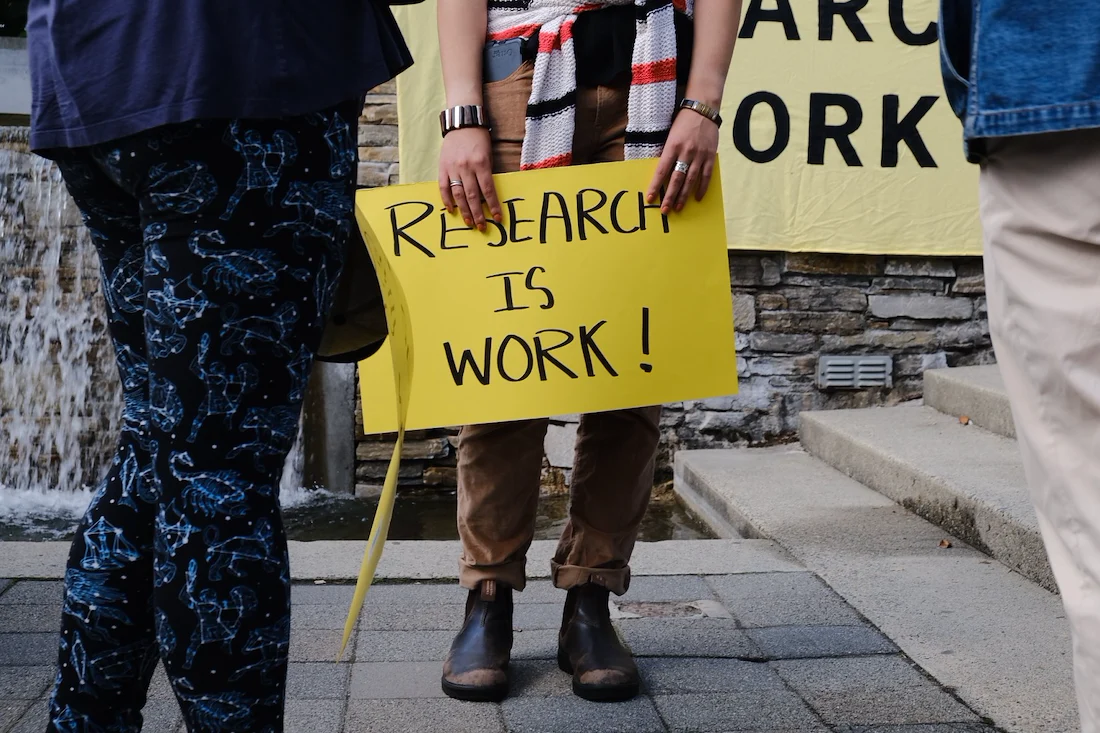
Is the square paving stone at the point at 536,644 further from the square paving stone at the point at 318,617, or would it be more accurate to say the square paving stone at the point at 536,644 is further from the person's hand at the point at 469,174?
the person's hand at the point at 469,174

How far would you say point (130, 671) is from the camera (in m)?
1.22

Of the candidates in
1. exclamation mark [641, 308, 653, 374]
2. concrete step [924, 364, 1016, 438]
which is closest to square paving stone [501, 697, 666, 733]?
exclamation mark [641, 308, 653, 374]

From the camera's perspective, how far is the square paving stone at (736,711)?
1.77 meters

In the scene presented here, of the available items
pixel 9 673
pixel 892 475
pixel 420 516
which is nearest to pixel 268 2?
pixel 9 673

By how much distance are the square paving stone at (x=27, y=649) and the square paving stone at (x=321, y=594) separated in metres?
0.49

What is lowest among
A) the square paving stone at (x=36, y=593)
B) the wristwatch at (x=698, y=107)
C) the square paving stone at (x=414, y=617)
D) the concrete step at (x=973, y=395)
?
the square paving stone at (x=414, y=617)

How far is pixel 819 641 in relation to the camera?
2180 millimetres

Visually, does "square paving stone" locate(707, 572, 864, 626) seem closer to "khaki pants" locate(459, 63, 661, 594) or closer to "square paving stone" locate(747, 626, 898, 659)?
"square paving stone" locate(747, 626, 898, 659)

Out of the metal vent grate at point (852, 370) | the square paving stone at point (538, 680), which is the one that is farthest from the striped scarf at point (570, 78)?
the metal vent grate at point (852, 370)

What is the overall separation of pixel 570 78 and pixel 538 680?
104 cm

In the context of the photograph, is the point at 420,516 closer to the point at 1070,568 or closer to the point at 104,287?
the point at 104,287

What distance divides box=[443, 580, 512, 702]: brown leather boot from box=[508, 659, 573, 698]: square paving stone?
41mm

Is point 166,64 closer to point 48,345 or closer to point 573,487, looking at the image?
point 573,487

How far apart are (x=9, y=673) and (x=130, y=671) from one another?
915 millimetres
